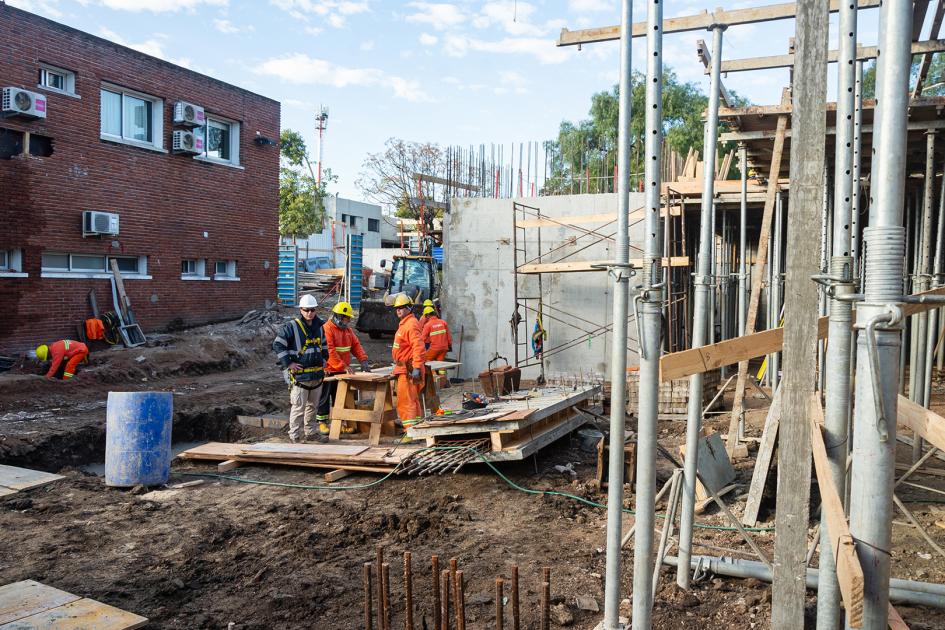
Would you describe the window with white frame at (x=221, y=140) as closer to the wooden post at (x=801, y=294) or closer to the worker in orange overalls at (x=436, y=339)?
the worker in orange overalls at (x=436, y=339)

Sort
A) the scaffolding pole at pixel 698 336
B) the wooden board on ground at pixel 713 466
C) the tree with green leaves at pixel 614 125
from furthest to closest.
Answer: the tree with green leaves at pixel 614 125
the wooden board on ground at pixel 713 466
the scaffolding pole at pixel 698 336

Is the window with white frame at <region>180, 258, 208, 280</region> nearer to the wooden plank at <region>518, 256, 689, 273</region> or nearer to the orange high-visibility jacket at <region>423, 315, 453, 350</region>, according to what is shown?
the orange high-visibility jacket at <region>423, 315, 453, 350</region>

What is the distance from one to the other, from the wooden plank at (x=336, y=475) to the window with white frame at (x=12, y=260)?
11125 mm

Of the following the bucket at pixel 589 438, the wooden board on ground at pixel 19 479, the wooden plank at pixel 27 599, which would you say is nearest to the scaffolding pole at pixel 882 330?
the wooden plank at pixel 27 599

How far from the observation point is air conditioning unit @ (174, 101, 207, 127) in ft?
62.7

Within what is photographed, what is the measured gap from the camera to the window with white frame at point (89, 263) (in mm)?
16625

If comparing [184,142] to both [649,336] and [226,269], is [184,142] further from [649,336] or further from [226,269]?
[649,336]

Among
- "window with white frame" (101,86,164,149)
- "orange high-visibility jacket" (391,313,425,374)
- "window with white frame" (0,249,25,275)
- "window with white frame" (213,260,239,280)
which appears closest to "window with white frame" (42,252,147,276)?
"window with white frame" (0,249,25,275)

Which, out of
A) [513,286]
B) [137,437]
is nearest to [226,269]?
[513,286]

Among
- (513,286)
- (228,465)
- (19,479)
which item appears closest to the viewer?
(19,479)

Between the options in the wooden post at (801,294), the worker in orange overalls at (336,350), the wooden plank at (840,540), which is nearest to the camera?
the wooden plank at (840,540)

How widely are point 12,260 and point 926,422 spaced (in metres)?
17.6

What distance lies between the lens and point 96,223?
16.9 meters

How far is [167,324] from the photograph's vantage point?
19.2 meters
